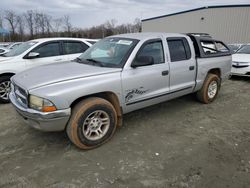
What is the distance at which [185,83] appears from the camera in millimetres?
4551

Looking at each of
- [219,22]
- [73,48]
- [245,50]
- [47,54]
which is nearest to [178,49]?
[73,48]

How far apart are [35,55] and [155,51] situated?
3.56m

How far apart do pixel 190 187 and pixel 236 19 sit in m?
21.5

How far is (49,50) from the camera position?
624 cm

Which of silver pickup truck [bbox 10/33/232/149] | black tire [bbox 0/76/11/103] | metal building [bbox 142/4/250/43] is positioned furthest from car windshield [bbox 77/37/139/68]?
metal building [bbox 142/4/250/43]

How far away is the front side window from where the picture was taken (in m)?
6.09

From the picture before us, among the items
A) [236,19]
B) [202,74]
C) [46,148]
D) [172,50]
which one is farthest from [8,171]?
[236,19]

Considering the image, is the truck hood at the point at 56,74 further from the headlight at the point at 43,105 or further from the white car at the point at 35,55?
the white car at the point at 35,55

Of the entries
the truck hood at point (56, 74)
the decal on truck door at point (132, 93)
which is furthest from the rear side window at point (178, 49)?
the truck hood at point (56, 74)

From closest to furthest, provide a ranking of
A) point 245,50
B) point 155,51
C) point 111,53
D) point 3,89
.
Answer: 1. point 111,53
2. point 155,51
3. point 3,89
4. point 245,50

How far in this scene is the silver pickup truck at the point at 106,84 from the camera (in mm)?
2936

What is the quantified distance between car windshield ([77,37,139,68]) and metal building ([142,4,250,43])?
64.1 feet

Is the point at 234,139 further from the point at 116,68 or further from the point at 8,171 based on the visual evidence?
the point at 8,171

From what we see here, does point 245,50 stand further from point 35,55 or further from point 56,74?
point 56,74
